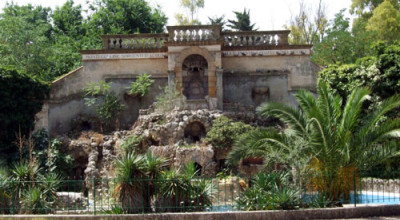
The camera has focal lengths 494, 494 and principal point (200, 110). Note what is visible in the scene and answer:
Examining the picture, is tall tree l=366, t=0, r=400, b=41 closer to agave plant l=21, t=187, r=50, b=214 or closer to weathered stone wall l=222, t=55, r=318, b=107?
weathered stone wall l=222, t=55, r=318, b=107

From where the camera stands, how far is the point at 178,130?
75.6 feet

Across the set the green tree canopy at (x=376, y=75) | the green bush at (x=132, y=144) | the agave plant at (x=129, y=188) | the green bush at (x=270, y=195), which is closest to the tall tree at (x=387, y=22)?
the green tree canopy at (x=376, y=75)

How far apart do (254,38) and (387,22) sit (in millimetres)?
11401

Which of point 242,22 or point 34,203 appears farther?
point 242,22

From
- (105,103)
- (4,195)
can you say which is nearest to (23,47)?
(105,103)

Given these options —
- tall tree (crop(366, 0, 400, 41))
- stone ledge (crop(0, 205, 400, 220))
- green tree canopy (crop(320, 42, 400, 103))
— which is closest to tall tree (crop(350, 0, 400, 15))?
tall tree (crop(366, 0, 400, 41))

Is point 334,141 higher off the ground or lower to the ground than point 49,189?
higher

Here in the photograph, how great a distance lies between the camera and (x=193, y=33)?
85.5 feet

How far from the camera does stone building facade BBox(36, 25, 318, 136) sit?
26.8 meters

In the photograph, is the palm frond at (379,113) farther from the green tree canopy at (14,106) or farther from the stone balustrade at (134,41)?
the green tree canopy at (14,106)

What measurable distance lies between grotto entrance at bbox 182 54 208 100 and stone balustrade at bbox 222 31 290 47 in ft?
5.92

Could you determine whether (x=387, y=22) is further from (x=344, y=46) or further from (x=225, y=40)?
(x=225, y=40)

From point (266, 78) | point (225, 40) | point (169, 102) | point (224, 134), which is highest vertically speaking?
point (225, 40)

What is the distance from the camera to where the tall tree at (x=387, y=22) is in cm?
3312
